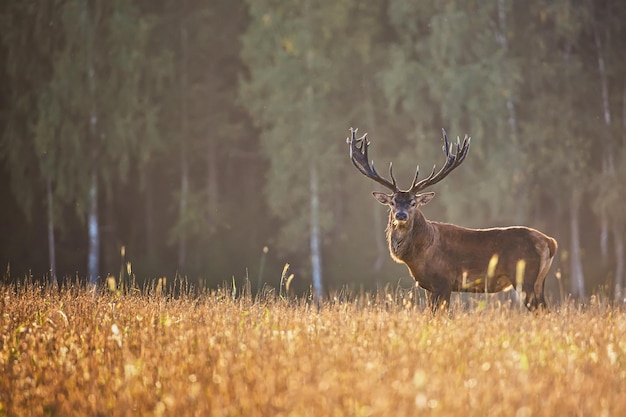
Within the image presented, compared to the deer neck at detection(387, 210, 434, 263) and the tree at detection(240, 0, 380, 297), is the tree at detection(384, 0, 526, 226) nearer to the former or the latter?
the tree at detection(240, 0, 380, 297)

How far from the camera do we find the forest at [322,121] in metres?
22.5

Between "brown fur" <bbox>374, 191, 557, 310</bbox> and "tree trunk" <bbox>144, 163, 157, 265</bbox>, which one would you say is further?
"tree trunk" <bbox>144, 163, 157, 265</bbox>

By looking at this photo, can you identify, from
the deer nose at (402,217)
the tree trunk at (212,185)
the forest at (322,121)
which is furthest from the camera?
the tree trunk at (212,185)

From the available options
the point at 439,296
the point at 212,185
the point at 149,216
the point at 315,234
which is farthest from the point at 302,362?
the point at 149,216

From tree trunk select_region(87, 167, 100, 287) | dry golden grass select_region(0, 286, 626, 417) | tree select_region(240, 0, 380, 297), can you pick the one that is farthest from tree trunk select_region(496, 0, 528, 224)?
dry golden grass select_region(0, 286, 626, 417)

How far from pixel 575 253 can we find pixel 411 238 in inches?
575

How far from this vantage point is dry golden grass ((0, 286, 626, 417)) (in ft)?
16.1

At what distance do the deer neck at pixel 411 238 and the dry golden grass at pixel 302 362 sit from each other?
64.2 inches

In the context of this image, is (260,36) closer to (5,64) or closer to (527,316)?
(5,64)

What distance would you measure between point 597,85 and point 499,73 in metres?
3.03

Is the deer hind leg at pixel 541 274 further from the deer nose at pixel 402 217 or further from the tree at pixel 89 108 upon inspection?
the tree at pixel 89 108

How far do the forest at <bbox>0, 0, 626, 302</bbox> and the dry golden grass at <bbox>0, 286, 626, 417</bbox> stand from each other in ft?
49.1

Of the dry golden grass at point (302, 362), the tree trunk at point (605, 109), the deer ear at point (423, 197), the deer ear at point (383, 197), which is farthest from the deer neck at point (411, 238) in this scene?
the tree trunk at point (605, 109)

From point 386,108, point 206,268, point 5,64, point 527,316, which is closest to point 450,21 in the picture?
point 386,108
